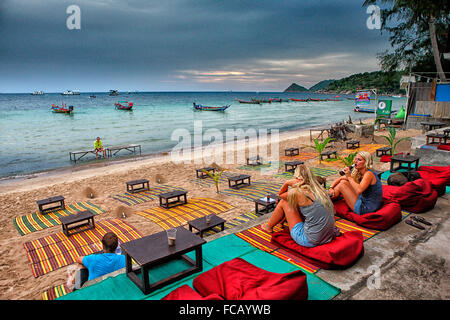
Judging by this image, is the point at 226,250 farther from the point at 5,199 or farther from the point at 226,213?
A: the point at 5,199

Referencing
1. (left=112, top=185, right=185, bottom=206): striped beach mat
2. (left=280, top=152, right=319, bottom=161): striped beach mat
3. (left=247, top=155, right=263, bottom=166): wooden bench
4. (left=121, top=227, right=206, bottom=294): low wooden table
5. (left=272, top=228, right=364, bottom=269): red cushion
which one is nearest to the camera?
(left=121, top=227, right=206, bottom=294): low wooden table

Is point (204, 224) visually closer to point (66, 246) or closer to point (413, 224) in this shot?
point (66, 246)

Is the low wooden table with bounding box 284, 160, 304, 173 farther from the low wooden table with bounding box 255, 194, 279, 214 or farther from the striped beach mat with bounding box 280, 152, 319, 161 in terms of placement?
the low wooden table with bounding box 255, 194, 279, 214

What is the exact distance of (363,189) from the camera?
4.65 meters

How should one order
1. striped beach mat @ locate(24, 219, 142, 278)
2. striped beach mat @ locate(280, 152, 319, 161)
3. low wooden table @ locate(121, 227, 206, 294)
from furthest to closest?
1. striped beach mat @ locate(280, 152, 319, 161)
2. striped beach mat @ locate(24, 219, 142, 278)
3. low wooden table @ locate(121, 227, 206, 294)

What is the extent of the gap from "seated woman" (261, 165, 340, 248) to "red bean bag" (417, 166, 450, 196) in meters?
3.53

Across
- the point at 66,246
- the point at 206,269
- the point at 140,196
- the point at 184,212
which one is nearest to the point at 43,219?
the point at 66,246

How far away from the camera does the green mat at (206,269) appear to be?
9.83ft

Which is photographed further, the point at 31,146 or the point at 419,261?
the point at 31,146

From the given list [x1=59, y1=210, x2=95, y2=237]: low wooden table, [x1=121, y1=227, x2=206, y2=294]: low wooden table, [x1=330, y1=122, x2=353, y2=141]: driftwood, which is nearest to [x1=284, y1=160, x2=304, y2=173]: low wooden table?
[x1=59, y1=210, x2=95, y2=237]: low wooden table

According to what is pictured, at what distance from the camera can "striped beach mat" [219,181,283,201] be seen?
8.23 metres
